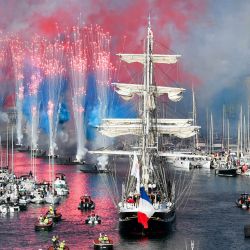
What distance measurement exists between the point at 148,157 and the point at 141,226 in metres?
18.7

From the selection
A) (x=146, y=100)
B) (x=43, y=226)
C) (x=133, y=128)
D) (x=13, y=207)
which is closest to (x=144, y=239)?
(x=43, y=226)

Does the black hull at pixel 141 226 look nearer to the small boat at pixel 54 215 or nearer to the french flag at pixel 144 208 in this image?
the french flag at pixel 144 208

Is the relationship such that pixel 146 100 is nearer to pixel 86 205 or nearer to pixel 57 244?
pixel 86 205

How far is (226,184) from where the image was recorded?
193875 mm

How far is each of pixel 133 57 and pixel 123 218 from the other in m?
39.0

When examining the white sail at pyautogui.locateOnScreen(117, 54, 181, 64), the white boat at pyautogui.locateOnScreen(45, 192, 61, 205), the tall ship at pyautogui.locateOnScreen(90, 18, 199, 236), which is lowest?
the white boat at pyautogui.locateOnScreen(45, 192, 61, 205)

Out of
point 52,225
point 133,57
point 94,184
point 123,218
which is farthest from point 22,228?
point 94,184

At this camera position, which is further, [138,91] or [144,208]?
[138,91]

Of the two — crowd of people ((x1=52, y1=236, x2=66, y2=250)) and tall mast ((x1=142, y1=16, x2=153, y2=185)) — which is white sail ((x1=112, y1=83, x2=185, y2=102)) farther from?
crowd of people ((x1=52, y1=236, x2=66, y2=250))

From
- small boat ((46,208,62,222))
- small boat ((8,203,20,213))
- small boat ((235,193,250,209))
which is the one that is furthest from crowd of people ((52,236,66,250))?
small boat ((235,193,250,209))

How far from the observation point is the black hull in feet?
372

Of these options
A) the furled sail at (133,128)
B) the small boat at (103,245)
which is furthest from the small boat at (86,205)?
the small boat at (103,245)

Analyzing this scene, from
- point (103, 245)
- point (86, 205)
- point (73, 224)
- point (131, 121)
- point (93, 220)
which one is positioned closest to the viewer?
point (103, 245)

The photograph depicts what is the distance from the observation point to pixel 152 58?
142 m
